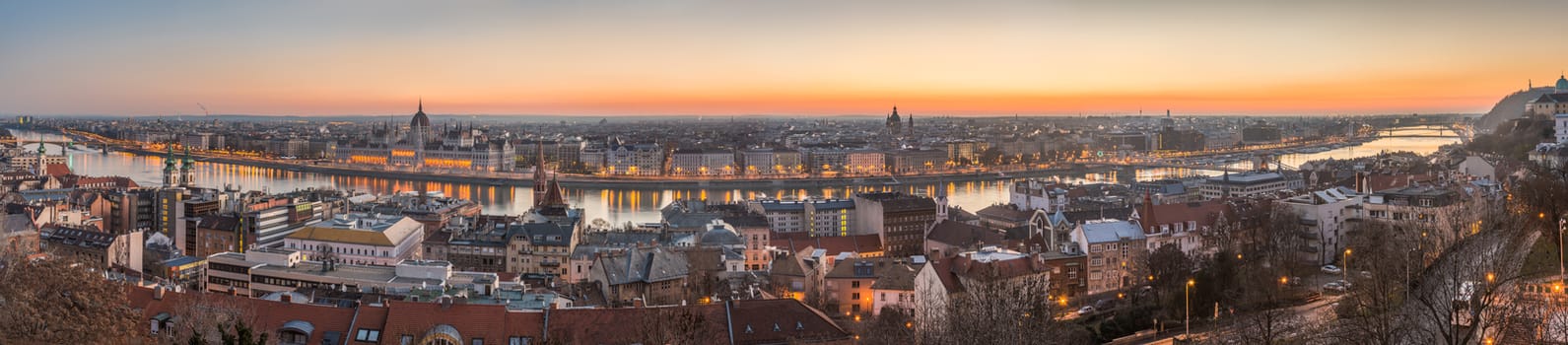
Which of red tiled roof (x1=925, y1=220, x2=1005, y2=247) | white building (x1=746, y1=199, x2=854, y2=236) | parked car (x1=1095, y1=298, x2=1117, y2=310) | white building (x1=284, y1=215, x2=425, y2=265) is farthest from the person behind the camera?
white building (x1=746, y1=199, x2=854, y2=236)

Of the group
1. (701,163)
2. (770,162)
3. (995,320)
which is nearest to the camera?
(995,320)

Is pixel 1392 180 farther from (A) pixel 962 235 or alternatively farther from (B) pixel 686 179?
(B) pixel 686 179

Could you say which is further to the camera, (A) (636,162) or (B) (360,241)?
(A) (636,162)

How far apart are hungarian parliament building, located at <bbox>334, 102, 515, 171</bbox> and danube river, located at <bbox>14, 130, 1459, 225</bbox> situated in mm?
2768

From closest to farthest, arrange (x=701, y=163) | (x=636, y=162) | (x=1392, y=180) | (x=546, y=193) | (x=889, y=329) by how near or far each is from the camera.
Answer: (x=889, y=329)
(x=1392, y=180)
(x=546, y=193)
(x=636, y=162)
(x=701, y=163)

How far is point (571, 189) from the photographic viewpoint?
26.2 metres

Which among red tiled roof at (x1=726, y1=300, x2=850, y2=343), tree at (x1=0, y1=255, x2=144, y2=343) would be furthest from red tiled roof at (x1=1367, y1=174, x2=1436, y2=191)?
tree at (x1=0, y1=255, x2=144, y2=343)

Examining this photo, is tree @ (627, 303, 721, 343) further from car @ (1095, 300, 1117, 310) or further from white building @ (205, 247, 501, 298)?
car @ (1095, 300, 1117, 310)

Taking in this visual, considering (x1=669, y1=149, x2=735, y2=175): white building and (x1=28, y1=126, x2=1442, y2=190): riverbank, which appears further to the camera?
(x1=669, y1=149, x2=735, y2=175): white building

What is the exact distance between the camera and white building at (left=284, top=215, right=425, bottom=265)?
10.5 m

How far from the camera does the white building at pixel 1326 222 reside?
10766 millimetres

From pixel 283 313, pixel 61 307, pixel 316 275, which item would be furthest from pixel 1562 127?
pixel 61 307

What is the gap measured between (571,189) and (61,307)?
21970 millimetres

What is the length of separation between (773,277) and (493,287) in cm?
262
